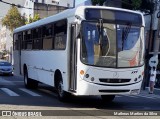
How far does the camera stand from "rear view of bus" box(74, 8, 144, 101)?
12289 millimetres

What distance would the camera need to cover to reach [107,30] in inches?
496

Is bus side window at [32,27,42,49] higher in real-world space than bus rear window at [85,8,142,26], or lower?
lower

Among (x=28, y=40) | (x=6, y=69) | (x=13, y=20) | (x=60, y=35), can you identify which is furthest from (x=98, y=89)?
(x=13, y=20)

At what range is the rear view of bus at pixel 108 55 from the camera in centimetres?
1229

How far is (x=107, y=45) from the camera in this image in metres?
12.5

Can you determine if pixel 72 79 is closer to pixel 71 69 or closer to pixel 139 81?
pixel 71 69

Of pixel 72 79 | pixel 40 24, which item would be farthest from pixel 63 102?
pixel 40 24

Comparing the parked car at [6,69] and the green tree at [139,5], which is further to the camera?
the parked car at [6,69]

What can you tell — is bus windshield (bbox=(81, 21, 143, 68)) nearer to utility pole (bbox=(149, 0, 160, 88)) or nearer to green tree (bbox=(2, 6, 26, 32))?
utility pole (bbox=(149, 0, 160, 88))

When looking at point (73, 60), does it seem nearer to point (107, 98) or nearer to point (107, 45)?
point (107, 45)

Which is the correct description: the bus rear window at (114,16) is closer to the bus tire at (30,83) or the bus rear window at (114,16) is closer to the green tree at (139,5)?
the bus tire at (30,83)

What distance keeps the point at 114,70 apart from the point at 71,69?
1526mm

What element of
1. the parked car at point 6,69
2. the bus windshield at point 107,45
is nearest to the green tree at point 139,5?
the parked car at point 6,69

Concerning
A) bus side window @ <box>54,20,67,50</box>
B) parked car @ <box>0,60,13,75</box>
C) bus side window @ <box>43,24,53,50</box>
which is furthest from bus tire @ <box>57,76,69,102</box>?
parked car @ <box>0,60,13,75</box>
